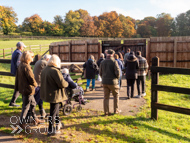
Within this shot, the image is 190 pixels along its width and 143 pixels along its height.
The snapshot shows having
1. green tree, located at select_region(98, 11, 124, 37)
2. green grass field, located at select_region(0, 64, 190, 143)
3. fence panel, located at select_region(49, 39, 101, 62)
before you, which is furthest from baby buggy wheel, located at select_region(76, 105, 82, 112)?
green tree, located at select_region(98, 11, 124, 37)

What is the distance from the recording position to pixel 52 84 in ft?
13.9

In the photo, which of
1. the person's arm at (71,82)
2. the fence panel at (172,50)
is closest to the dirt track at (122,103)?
the person's arm at (71,82)

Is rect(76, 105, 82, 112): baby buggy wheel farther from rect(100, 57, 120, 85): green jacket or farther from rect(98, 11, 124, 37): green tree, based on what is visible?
rect(98, 11, 124, 37): green tree

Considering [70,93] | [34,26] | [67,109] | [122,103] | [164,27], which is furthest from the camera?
[164,27]

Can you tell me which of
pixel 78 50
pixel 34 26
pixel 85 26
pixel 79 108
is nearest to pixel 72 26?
pixel 85 26

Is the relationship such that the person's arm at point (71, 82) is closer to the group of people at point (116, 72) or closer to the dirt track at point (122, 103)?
the group of people at point (116, 72)

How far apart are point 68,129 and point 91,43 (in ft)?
38.1

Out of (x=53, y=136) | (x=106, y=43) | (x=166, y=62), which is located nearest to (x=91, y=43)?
(x=106, y=43)

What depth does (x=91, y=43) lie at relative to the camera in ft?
51.4

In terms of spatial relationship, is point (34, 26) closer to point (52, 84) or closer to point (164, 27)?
point (164, 27)

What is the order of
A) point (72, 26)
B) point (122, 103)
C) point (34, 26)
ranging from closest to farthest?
point (122, 103), point (72, 26), point (34, 26)

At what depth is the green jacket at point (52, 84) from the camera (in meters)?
4.18

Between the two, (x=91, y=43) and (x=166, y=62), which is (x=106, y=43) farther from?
(x=166, y=62)

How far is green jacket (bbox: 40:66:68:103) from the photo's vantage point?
4176 millimetres
